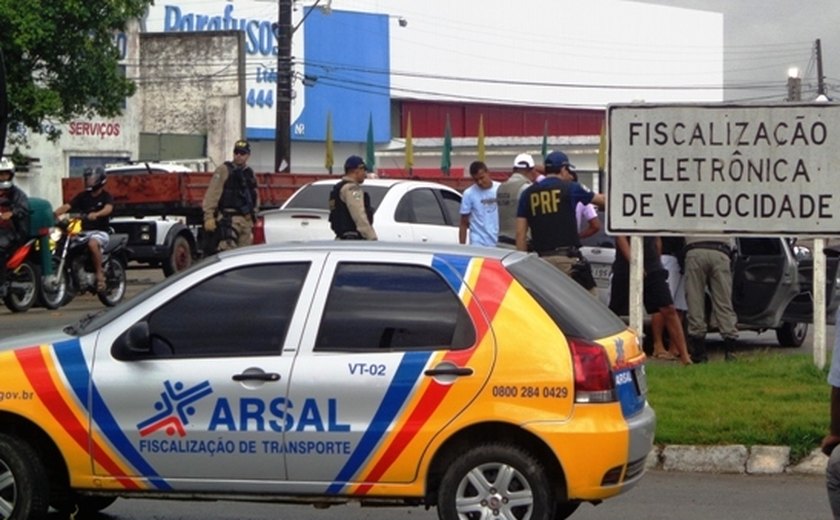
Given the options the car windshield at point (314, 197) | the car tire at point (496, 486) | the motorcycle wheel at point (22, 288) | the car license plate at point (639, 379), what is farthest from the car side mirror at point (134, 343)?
the motorcycle wheel at point (22, 288)

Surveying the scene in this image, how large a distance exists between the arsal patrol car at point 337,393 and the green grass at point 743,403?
2968 millimetres

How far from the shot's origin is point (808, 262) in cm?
1581

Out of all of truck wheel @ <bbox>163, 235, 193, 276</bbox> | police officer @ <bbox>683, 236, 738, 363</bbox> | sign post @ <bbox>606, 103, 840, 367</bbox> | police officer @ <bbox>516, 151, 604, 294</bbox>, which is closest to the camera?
sign post @ <bbox>606, 103, 840, 367</bbox>

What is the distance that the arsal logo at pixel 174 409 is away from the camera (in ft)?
24.0

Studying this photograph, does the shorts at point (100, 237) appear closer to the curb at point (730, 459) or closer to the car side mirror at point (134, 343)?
the curb at point (730, 459)

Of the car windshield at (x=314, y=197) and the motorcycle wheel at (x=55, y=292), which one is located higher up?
the car windshield at (x=314, y=197)

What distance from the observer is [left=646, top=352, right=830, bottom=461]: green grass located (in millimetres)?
10375

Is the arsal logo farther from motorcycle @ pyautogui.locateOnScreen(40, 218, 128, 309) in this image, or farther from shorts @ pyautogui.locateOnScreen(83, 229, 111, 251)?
shorts @ pyautogui.locateOnScreen(83, 229, 111, 251)

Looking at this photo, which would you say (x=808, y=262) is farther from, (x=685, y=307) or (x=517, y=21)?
(x=517, y=21)

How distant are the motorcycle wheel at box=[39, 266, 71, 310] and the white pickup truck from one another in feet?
9.18

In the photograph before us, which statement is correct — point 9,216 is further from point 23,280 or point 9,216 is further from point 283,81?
point 283,81

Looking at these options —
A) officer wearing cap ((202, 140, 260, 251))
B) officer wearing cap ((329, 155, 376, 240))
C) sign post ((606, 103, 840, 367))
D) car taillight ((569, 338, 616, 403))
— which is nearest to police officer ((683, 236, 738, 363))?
sign post ((606, 103, 840, 367))

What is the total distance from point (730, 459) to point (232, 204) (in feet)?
30.4

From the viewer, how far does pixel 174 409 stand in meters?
7.34
